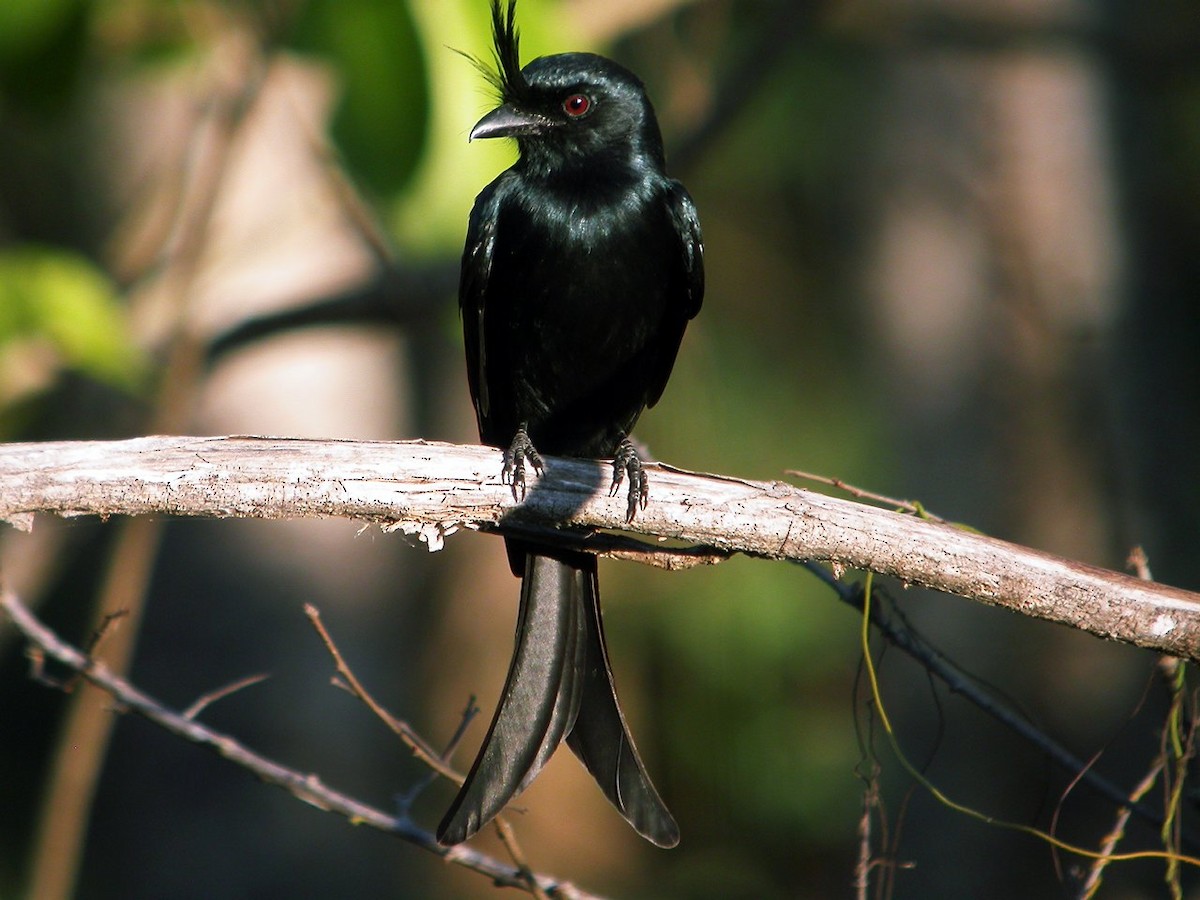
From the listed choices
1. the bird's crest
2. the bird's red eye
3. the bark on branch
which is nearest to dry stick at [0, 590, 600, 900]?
the bark on branch

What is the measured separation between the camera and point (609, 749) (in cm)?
221

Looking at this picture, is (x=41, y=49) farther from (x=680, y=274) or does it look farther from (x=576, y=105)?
(x=680, y=274)

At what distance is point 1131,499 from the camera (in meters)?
4.22

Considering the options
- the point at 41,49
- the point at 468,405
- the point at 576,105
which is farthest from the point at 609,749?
the point at 468,405

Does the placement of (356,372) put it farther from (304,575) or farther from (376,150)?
(376,150)

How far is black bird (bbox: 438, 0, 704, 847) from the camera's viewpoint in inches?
110

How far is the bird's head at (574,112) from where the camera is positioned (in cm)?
292

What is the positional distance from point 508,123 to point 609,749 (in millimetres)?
1517

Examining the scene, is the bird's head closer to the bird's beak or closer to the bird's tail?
the bird's beak

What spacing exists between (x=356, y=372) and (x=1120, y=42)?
3104 millimetres

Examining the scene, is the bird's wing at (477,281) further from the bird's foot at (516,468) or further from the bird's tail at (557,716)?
the bird's foot at (516,468)

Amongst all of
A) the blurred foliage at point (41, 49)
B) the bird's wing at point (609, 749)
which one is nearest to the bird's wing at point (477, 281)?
the bird's wing at point (609, 749)

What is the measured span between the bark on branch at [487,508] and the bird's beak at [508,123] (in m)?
1.15

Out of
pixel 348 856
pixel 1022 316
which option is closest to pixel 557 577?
pixel 348 856
